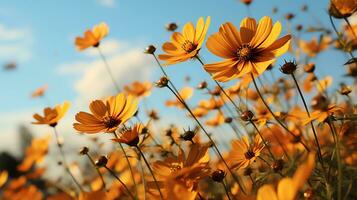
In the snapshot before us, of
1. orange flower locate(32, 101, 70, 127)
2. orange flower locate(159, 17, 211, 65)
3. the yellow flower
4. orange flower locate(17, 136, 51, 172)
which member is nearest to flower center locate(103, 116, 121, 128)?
orange flower locate(159, 17, 211, 65)

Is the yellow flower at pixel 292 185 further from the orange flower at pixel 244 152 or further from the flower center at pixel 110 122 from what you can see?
the flower center at pixel 110 122

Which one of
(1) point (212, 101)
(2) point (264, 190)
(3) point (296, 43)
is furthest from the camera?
(3) point (296, 43)

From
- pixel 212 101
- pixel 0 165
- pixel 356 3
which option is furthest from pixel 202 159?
pixel 0 165

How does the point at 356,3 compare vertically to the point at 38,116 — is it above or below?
below

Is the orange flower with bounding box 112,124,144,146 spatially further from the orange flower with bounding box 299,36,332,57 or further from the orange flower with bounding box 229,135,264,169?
the orange flower with bounding box 299,36,332,57

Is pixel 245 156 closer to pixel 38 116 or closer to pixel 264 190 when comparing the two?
pixel 264 190
